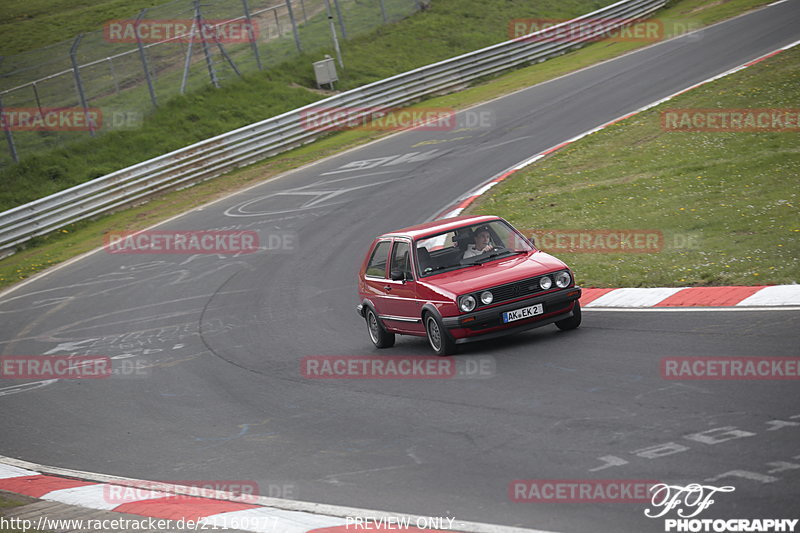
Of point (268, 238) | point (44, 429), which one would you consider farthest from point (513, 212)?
point (44, 429)

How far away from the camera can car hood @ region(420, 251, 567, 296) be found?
10.0 meters

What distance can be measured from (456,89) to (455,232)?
2681cm

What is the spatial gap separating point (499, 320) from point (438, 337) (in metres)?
0.83

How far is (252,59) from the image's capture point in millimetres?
37125

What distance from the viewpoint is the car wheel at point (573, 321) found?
1028 cm

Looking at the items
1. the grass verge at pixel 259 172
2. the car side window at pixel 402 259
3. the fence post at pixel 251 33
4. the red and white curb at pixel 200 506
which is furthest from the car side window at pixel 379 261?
the fence post at pixel 251 33

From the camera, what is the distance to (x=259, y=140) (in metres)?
31.3

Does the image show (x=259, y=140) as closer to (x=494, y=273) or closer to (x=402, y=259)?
(x=402, y=259)

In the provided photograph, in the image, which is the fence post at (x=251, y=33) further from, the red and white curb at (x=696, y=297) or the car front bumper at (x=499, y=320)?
the car front bumper at (x=499, y=320)

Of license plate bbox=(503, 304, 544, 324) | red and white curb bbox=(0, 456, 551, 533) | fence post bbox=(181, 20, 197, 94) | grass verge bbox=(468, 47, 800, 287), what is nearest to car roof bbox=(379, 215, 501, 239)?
license plate bbox=(503, 304, 544, 324)

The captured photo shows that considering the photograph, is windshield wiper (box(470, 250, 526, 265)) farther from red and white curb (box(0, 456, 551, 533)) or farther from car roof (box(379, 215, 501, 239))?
red and white curb (box(0, 456, 551, 533))

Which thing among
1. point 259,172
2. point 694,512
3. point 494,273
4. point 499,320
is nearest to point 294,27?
point 259,172

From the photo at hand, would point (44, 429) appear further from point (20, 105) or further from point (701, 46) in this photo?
point (701, 46)

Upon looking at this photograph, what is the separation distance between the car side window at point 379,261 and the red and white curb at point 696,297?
2.76 metres
